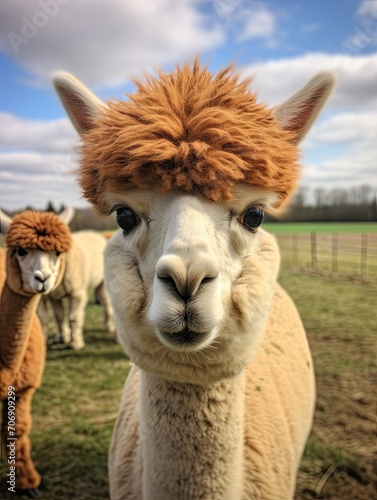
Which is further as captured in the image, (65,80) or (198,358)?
(65,80)

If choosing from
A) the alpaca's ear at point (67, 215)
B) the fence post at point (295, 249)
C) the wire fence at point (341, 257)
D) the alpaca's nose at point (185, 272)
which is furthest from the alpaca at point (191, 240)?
the fence post at point (295, 249)

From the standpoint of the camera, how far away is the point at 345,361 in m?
6.43

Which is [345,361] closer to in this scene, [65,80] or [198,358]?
[198,358]

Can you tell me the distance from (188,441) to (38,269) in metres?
2.32

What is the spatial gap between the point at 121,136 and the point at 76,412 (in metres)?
4.31

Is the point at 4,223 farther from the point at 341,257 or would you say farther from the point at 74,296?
the point at 341,257

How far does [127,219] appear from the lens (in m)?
1.73

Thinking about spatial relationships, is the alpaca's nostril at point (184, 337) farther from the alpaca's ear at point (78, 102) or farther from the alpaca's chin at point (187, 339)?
the alpaca's ear at point (78, 102)

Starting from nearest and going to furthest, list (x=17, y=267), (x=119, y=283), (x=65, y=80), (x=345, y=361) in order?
(x=119, y=283)
(x=65, y=80)
(x=17, y=267)
(x=345, y=361)

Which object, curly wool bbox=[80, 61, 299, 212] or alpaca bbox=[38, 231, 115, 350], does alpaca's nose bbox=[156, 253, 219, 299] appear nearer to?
curly wool bbox=[80, 61, 299, 212]

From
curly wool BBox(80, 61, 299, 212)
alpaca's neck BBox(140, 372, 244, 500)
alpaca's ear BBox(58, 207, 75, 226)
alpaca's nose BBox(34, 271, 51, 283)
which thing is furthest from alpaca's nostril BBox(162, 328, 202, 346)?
alpaca's ear BBox(58, 207, 75, 226)

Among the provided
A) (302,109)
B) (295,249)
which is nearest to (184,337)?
(302,109)

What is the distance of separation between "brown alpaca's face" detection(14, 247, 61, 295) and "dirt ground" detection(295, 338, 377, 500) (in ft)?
9.19

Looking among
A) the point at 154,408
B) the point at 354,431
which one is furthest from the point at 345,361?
the point at 154,408
